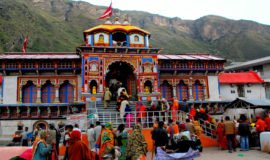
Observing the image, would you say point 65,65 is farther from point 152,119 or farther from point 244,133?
point 244,133

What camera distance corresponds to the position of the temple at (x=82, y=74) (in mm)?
23734

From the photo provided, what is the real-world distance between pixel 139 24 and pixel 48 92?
86.7 m

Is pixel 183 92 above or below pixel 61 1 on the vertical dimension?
below

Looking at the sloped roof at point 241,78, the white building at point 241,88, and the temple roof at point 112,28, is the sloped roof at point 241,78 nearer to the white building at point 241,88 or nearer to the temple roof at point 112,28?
the white building at point 241,88

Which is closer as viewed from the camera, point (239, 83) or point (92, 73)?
point (92, 73)

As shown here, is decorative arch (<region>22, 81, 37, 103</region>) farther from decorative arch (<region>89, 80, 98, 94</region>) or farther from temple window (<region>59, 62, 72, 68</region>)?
decorative arch (<region>89, 80, 98, 94</region>)

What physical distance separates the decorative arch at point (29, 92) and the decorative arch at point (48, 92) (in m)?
0.73

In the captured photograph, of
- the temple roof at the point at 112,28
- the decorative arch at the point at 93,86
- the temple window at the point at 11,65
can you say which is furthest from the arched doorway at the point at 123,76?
the temple window at the point at 11,65

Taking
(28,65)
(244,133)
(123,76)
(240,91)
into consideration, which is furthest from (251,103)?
(28,65)

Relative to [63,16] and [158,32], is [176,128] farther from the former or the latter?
[63,16]

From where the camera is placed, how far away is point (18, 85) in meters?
24.8

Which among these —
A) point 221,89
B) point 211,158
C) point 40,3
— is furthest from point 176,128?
point 40,3

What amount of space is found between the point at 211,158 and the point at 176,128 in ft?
6.89

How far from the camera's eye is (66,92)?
84.8 ft
